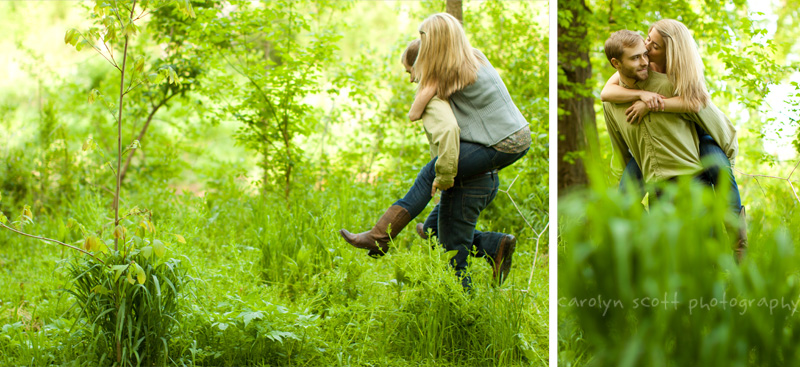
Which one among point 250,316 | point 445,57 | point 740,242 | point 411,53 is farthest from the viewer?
point 411,53

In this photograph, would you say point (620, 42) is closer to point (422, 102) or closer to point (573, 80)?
point (573, 80)

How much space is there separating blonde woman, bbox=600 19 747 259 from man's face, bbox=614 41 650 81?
1cm

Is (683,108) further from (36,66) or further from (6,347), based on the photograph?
(36,66)

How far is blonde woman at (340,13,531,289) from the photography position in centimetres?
215

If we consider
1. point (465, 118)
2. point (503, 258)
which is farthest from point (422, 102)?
point (503, 258)

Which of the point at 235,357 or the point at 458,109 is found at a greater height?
the point at 458,109

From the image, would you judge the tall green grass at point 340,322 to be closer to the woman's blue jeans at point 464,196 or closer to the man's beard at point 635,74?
the woman's blue jeans at point 464,196

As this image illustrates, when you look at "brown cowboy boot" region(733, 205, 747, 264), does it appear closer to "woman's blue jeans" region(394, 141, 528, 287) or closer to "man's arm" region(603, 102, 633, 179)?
"man's arm" region(603, 102, 633, 179)

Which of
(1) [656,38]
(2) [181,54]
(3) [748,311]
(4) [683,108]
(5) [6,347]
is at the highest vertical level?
(2) [181,54]

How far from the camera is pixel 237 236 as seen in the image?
3.91 m

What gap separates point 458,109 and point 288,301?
50.0 inches

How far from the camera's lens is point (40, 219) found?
4.77 m

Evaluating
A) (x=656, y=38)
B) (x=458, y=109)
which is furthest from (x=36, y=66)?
(x=656, y=38)

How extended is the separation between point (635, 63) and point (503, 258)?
55.1 inches
